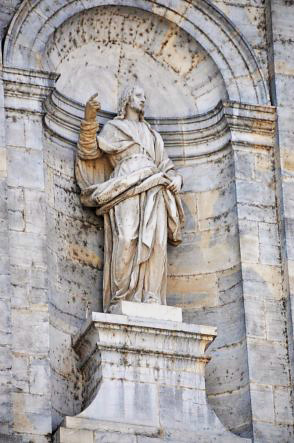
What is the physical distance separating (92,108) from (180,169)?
1531mm

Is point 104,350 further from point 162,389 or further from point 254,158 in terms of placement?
point 254,158

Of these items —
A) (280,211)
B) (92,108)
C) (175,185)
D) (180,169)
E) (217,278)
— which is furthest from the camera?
(180,169)

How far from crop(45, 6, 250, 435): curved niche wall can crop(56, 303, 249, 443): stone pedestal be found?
52 centimetres

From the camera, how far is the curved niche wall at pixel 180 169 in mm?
20531

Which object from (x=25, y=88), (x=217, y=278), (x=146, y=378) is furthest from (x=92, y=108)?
(x=146, y=378)

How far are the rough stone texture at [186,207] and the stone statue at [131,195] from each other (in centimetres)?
33

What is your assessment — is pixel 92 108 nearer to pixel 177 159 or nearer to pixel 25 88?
pixel 25 88

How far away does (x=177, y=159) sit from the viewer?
21891mm

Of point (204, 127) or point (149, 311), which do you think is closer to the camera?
point (149, 311)

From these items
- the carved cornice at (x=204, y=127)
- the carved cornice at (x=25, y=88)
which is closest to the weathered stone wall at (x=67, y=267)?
the carved cornice at (x=204, y=127)

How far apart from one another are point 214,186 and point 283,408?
2.67 m

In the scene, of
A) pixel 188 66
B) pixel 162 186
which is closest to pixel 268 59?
pixel 188 66

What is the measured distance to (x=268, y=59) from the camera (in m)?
22.2

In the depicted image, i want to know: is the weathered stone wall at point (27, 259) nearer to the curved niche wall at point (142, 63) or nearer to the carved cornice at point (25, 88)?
the carved cornice at point (25, 88)
